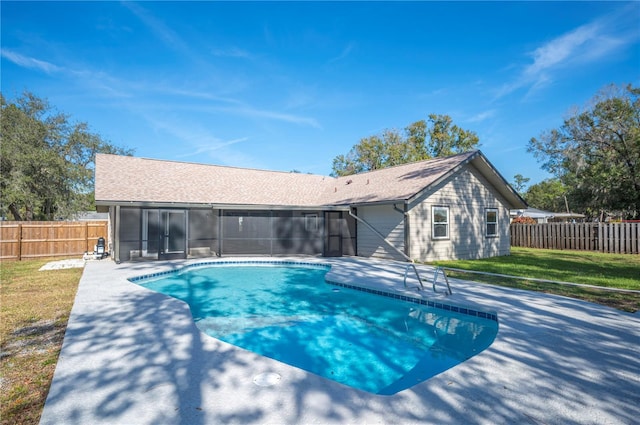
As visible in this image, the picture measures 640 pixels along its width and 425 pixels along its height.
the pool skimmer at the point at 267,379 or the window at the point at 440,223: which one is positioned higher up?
the window at the point at 440,223

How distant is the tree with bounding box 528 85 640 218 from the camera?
62.1 ft

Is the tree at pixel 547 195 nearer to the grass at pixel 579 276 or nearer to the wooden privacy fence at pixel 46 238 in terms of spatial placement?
the grass at pixel 579 276

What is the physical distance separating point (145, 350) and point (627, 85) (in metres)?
26.1

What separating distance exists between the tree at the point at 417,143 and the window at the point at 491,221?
16.9 metres

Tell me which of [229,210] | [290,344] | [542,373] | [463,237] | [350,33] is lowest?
[290,344]

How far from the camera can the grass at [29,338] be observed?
2887 mm

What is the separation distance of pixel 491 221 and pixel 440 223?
3.44m

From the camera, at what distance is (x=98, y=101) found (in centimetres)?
1947

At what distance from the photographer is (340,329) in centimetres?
606

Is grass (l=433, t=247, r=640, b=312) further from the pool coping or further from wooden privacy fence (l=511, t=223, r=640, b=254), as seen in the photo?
wooden privacy fence (l=511, t=223, r=640, b=254)

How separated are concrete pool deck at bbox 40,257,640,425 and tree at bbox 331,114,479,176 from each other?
2795 centimetres

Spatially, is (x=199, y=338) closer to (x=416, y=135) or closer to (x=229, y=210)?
(x=229, y=210)

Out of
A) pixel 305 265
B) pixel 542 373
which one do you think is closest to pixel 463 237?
pixel 305 265

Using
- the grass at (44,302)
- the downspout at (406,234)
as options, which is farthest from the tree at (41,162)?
the downspout at (406,234)
